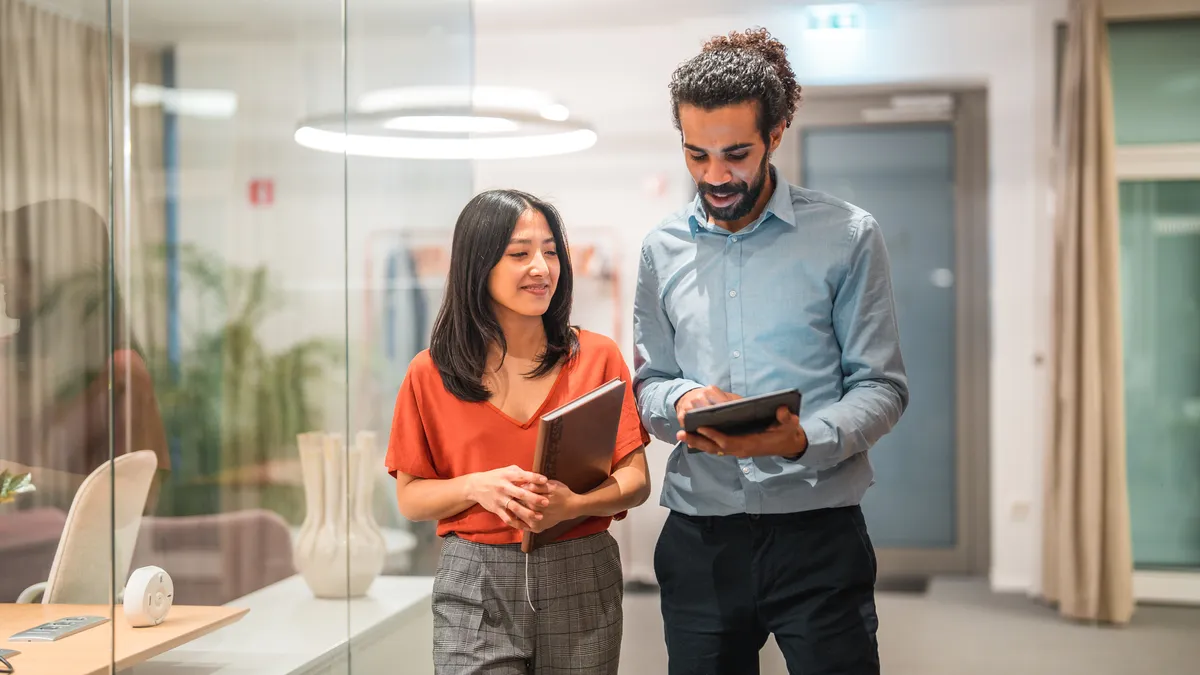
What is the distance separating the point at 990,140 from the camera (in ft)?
15.1

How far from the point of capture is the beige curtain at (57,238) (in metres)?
1.96

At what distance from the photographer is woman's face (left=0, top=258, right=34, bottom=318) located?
1974 mm

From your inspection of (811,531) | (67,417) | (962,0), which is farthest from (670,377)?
(962,0)

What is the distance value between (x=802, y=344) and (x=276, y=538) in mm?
1507

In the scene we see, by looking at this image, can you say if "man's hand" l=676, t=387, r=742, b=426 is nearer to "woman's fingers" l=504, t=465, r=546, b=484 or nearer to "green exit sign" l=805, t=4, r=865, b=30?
"woman's fingers" l=504, t=465, r=546, b=484

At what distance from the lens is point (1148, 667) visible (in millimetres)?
3623

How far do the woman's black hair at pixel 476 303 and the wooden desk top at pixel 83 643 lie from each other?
0.85m

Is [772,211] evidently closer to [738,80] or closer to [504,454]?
[738,80]

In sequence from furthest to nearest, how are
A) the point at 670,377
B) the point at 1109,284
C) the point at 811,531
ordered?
1. the point at 1109,284
2. the point at 670,377
3. the point at 811,531

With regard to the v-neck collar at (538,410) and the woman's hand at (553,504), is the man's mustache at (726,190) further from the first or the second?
Answer: the woman's hand at (553,504)

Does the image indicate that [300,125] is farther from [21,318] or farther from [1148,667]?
[1148,667]

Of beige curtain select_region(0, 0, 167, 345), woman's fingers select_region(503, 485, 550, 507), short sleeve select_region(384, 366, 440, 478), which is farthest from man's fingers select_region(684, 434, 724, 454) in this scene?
beige curtain select_region(0, 0, 167, 345)

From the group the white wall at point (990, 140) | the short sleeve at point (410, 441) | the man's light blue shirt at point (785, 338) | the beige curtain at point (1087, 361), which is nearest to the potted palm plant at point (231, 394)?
the short sleeve at point (410, 441)

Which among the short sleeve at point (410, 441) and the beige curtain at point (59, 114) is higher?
the beige curtain at point (59, 114)
